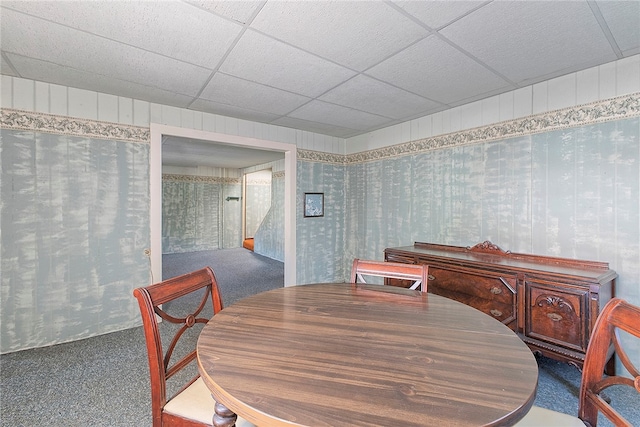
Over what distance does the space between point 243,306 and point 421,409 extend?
95 centimetres

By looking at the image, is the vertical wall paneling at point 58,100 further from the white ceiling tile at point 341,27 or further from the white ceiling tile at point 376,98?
the white ceiling tile at point 376,98

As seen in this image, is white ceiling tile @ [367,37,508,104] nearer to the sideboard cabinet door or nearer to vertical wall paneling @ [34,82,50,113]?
the sideboard cabinet door

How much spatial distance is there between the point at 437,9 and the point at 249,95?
1.95m

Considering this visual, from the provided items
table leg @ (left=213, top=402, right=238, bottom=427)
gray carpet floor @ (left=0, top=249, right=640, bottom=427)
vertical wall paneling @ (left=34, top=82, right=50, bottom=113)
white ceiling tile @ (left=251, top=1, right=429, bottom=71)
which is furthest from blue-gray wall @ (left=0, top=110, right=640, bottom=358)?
table leg @ (left=213, top=402, right=238, bottom=427)

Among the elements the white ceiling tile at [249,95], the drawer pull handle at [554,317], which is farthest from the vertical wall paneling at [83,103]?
the drawer pull handle at [554,317]

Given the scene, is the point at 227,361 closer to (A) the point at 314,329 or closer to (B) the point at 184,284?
(A) the point at 314,329

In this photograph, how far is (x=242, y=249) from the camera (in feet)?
29.6

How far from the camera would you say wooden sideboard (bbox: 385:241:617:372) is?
1.90 metres

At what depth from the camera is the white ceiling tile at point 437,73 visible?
6.99ft

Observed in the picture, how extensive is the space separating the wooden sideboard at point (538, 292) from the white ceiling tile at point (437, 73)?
64.6 inches

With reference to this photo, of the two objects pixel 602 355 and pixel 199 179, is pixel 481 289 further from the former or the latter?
pixel 199 179

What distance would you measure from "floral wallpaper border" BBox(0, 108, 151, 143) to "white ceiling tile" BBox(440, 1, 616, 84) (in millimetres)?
3130

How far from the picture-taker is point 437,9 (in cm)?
167

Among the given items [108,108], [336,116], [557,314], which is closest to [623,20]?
[557,314]
